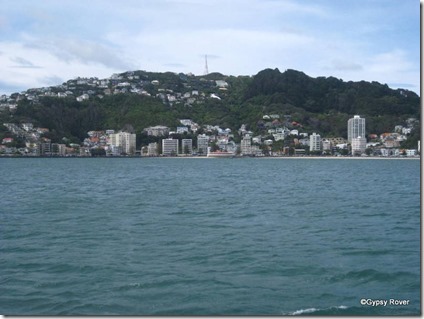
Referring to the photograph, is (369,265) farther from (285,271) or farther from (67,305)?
(67,305)

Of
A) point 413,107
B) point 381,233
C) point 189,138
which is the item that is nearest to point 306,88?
point 413,107

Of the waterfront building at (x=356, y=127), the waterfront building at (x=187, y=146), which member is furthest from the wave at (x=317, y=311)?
the waterfront building at (x=356, y=127)

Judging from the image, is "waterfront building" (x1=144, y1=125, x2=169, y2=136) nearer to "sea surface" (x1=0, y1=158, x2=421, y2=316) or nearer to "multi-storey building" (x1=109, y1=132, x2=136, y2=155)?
"multi-storey building" (x1=109, y1=132, x2=136, y2=155)

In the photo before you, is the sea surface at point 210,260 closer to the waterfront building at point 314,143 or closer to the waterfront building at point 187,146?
the waterfront building at point 314,143

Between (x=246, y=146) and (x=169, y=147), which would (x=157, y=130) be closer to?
(x=169, y=147)

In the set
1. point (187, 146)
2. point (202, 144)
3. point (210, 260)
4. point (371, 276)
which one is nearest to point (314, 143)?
point (202, 144)
